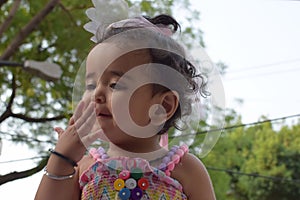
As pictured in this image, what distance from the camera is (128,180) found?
2.68 feet

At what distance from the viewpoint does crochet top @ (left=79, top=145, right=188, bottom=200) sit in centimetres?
82

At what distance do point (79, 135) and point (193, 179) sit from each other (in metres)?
0.19

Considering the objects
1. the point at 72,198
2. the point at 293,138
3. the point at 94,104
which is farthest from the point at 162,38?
the point at 293,138

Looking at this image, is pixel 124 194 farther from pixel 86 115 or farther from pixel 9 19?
pixel 9 19

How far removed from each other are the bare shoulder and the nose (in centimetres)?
16

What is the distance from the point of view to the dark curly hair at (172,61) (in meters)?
0.84

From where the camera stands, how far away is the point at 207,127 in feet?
2.99

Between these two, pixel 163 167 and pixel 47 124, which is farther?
pixel 47 124

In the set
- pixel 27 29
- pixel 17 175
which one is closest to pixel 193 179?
pixel 17 175

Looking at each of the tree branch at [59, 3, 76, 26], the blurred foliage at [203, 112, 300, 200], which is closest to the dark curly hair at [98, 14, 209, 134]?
the tree branch at [59, 3, 76, 26]

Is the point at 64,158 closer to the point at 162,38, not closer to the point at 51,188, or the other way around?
the point at 51,188

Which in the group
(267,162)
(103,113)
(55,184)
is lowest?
(55,184)

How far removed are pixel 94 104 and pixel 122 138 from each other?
7cm

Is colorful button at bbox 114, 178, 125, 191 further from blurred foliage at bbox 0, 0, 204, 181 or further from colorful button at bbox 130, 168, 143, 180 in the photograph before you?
blurred foliage at bbox 0, 0, 204, 181
